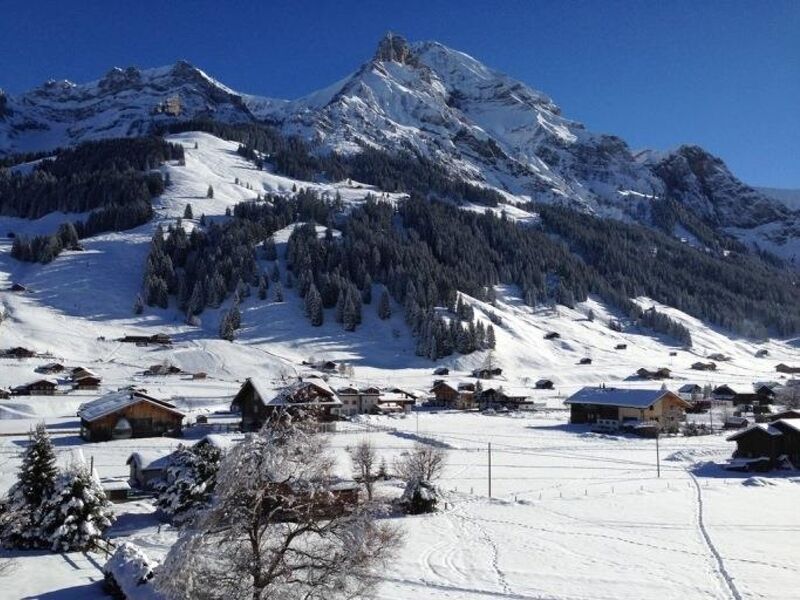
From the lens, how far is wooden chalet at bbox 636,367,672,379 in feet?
409

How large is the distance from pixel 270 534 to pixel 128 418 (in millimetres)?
53290

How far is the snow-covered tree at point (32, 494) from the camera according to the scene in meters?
29.3

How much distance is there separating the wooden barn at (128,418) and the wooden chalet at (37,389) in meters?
22.7

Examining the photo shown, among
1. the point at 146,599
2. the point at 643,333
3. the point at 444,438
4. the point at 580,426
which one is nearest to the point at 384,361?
the point at 580,426

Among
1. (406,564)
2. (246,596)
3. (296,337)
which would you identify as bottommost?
(406,564)

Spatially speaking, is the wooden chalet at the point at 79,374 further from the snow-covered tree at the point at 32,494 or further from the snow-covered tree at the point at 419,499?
the snow-covered tree at the point at 419,499

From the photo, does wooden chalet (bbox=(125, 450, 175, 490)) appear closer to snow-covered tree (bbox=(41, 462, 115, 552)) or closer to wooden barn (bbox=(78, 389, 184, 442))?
snow-covered tree (bbox=(41, 462, 115, 552))

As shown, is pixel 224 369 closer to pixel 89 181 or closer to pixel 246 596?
pixel 246 596

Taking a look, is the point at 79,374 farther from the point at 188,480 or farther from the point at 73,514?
the point at 73,514

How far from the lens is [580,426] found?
3091 inches

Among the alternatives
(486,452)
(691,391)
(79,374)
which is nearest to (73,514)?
(486,452)

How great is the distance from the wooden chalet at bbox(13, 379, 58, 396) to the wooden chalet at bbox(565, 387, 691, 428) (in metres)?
63.9

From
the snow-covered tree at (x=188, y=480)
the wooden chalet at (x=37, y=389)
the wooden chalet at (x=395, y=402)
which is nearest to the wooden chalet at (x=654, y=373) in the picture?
the wooden chalet at (x=395, y=402)

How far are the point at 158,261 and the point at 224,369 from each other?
52.5 metres
